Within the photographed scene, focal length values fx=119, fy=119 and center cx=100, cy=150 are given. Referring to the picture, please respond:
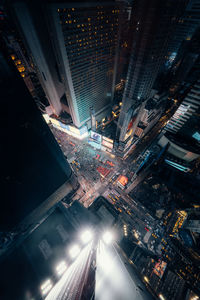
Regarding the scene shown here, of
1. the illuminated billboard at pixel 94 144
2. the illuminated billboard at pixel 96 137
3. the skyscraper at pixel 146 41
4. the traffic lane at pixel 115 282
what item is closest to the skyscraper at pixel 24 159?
the traffic lane at pixel 115 282

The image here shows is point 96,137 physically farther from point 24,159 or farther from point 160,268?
point 160,268

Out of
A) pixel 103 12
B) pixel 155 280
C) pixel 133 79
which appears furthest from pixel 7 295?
pixel 103 12

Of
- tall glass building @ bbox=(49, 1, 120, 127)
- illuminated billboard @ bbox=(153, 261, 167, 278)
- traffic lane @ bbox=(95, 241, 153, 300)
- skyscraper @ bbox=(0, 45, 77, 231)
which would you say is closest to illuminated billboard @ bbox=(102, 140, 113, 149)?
tall glass building @ bbox=(49, 1, 120, 127)

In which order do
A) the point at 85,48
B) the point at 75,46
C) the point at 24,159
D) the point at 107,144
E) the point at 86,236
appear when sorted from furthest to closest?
the point at 107,144, the point at 85,48, the point at 75,46, the point at 86,236, the point at 24,159

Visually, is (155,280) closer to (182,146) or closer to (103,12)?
(182,146)

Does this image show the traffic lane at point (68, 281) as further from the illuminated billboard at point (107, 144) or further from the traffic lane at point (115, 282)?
the illuminated billboard at point (107, 144)

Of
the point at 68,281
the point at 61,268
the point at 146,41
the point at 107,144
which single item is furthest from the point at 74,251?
the point at 146,41

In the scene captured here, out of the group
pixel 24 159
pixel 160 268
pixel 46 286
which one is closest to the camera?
pixel 24 159
